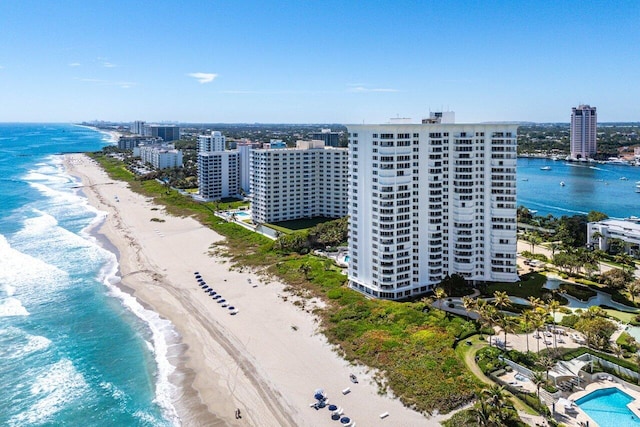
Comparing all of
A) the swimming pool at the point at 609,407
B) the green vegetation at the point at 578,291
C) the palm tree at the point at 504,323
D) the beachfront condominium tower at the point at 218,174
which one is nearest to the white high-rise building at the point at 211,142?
the beachfront condominium tower at the point at 218,174

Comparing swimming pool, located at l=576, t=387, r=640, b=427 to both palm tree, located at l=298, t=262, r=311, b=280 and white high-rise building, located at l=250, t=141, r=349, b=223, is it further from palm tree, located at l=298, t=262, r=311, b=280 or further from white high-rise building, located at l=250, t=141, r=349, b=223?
white high-rise building, located at l=250, t=141, r=349, b=223

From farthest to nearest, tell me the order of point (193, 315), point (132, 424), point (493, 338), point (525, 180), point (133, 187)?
point (525, 180)
point (133, 187)
point (193, 315)
point (493, 338)
point (132, 424)

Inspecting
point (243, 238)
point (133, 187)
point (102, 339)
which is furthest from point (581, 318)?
point (133, 187)

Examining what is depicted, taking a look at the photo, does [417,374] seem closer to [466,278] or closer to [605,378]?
[605,378]

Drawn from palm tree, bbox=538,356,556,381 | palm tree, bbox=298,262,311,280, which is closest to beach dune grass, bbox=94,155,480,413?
palm tree, bbox=298,262,311,280

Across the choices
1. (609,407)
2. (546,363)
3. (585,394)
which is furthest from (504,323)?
(609,407)

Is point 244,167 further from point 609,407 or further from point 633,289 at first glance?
point 609,407

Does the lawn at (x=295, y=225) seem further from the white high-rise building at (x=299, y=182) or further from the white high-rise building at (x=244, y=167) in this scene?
the white high-rise building at (x=244, y=167)

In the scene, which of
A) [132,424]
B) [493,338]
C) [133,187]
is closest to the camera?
[132,424]
